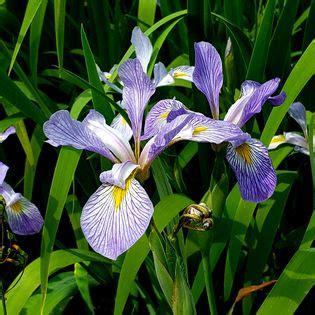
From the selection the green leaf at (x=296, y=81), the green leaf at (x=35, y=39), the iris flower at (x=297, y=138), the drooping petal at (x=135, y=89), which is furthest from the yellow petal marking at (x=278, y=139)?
the green leaf at (x=35, y=39)

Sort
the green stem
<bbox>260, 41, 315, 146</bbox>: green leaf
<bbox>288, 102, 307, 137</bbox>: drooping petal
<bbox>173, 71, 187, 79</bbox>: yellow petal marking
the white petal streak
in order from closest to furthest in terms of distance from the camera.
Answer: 1. the white petal streak
2. the green stem
3. <bbox>260, 41, 315, 146</bbox>: green leaf
4. <bbox>288, 102, 307, 137</bbox>: drooping petal
5. <bbox>173, 71, 187, 79</bbox>: yellow petal marking

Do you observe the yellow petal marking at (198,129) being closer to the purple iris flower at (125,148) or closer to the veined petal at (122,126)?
the purple iris flower at (125,148)

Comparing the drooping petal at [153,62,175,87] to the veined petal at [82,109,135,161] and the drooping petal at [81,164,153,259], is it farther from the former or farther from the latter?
the drooping petal at [81,164,153,259]

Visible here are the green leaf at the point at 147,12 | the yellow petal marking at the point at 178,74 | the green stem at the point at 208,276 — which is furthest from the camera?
the green leaf at the point at 147,12

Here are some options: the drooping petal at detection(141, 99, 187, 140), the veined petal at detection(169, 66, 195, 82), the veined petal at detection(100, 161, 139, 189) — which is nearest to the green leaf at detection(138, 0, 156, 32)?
the veined petal at detection(169, 66, 195, 82)

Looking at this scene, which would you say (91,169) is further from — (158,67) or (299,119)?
(299,119)

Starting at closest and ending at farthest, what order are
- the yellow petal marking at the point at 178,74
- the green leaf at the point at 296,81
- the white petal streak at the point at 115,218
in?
the white petal streak at the point at 115,218, the green leaf at the point at 296,81, the yellow petal marking at the point at 178,74
